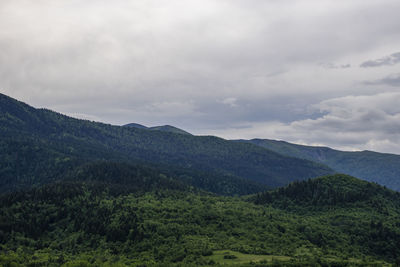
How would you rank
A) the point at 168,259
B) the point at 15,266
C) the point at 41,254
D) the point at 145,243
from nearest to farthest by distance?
the point at 15,266, the point at 168,259, the point at 41,254, the point at 145,243

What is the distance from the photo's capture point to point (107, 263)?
135625mm

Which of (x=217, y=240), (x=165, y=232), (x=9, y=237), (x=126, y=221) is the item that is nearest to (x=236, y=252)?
(x=217, y=240)

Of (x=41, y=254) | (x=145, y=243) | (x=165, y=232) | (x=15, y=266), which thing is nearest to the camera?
(x=15, y=266)

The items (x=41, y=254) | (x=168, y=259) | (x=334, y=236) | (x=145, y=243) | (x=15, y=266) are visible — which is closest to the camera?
(x=15, y=266)

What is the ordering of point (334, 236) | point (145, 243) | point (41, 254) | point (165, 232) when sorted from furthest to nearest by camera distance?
point (334, 236)
point (165, 232)
point (145, 243)
point (41, 254)

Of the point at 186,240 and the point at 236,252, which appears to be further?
the point at 186,240

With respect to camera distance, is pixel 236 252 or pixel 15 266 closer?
pixel 15 266

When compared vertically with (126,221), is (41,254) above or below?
below

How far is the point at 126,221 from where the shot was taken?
629 feet

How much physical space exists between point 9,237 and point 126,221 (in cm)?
5670

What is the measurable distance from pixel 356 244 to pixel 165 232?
100m

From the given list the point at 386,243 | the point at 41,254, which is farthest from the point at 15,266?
the point at 386,243

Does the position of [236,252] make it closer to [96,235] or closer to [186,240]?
[186,240]

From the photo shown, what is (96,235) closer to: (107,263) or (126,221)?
(126,221)
